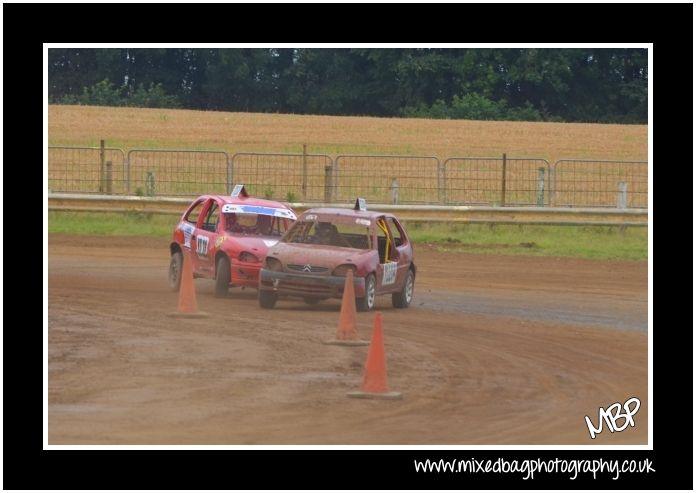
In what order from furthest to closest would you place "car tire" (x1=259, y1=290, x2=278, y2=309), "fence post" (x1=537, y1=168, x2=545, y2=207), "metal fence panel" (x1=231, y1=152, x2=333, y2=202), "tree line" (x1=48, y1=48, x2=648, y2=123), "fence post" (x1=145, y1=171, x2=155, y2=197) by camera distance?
"tree line" (x1=48, y1=48, x2=648, y2=123) → "metal fence panel" (x1=231, y1=152, x2=333, y2=202) → "fence post" (x1=145, y1=171, x2=155, y2=197) → "fence post" (x1=537, y1=168, x2=545, y2=207) → "car tire" (x1=259, y1=290, x2=278, y2=309)

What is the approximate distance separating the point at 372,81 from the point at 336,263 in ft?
182

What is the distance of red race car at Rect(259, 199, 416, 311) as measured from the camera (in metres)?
17.1

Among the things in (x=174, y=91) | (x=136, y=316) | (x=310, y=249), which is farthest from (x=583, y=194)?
(x=174, y=91)

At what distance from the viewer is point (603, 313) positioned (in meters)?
18.2

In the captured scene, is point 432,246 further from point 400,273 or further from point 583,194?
point 400,273

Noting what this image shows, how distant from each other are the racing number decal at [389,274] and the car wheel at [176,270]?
3.12m

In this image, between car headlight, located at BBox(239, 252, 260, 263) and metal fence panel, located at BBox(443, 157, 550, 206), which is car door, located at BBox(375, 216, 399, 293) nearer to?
car headlight, located at BBox(239, 252, 260, 263)

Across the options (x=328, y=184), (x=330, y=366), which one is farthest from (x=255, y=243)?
(x=328, y=184)

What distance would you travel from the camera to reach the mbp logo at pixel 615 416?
10543 mm

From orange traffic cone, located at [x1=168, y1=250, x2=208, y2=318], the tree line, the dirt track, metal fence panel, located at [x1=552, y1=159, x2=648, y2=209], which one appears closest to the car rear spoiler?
the dirt track

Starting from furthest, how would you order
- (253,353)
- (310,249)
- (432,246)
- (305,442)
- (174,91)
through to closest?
1. (174,91)
2. (432,246)
3. (310,249)
4. (253,353)
5. (305,442)

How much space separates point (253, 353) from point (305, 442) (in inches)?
160

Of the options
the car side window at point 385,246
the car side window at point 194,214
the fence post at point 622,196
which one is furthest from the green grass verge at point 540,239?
the car side window at point 385,246

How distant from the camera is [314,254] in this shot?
1734 cm
